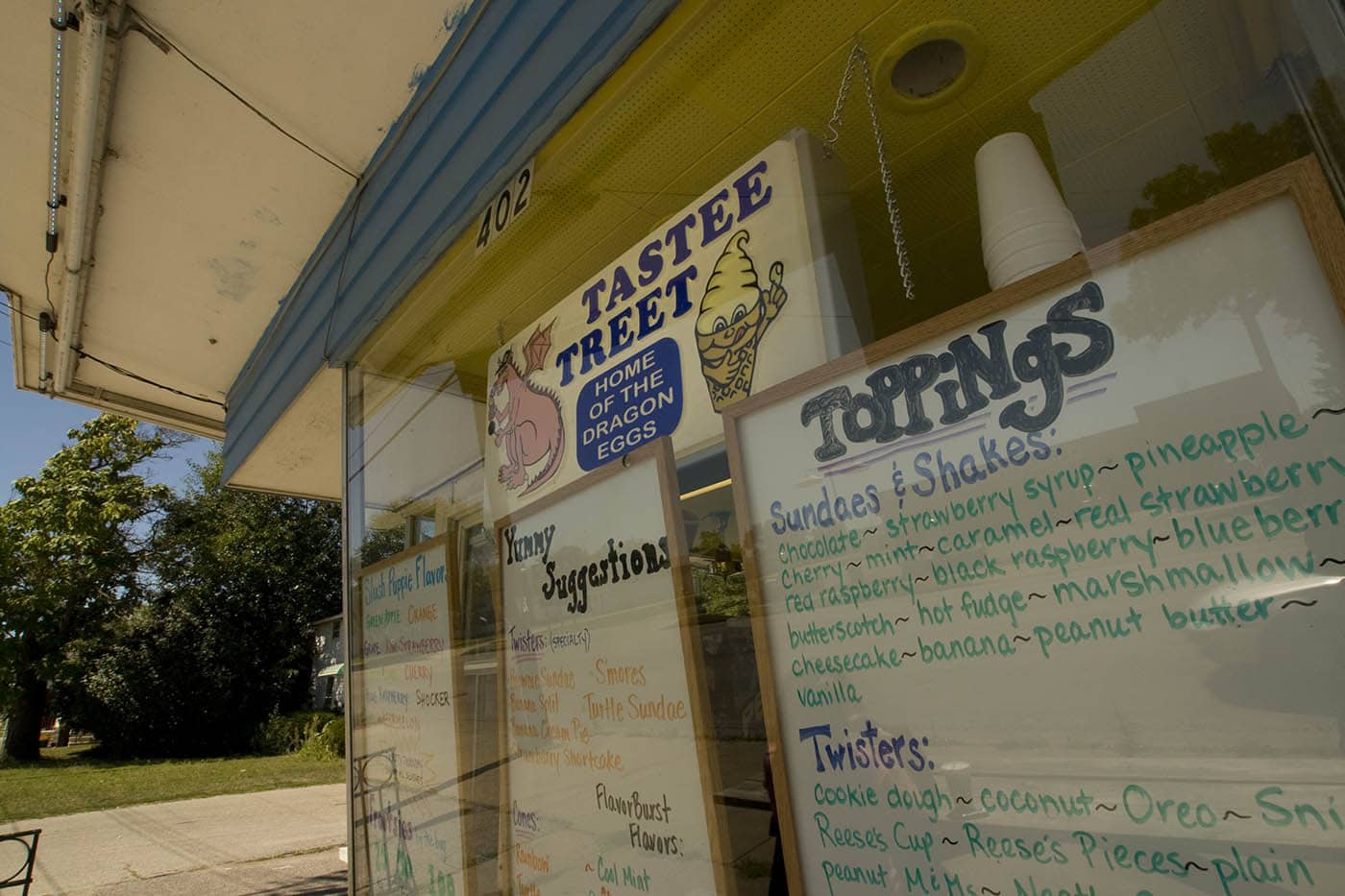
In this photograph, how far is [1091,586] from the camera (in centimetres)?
77

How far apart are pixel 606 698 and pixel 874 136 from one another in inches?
49.0

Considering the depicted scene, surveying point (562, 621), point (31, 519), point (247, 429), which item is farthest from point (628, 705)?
point (31, 519)

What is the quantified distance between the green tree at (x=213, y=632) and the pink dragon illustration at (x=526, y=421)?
15111mm

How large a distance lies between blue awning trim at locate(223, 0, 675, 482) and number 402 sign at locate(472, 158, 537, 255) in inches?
1.0

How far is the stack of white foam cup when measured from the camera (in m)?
1.00

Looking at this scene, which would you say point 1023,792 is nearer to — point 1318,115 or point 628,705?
point 628,705

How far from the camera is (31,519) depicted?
13.4m

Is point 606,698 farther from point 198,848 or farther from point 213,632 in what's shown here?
point 213,632

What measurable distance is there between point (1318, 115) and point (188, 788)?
13.5m

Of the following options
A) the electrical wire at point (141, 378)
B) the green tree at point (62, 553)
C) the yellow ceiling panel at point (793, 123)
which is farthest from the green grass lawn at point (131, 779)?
→ the yellow ceiling panel at point (793, 123)

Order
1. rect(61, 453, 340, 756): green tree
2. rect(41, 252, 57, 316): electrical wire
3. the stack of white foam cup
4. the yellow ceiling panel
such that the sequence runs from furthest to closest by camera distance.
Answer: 1. rect(61, 453, 340, 756): green tree
2. rect(41, 252, 57, 316): electrical wire
3. the yellow ceiling panel
4. the stack of white foam cup

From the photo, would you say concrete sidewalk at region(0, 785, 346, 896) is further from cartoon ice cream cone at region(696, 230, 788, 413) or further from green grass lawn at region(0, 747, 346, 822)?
cartoon ice cream cone at region(696, 230, 788, 413)

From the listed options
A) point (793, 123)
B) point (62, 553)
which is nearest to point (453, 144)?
point (793, 123)

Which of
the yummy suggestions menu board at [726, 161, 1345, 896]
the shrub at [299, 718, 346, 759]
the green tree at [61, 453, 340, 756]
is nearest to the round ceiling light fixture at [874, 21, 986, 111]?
the yummy suggestions menu board at [726, 161, 1345, 896]
